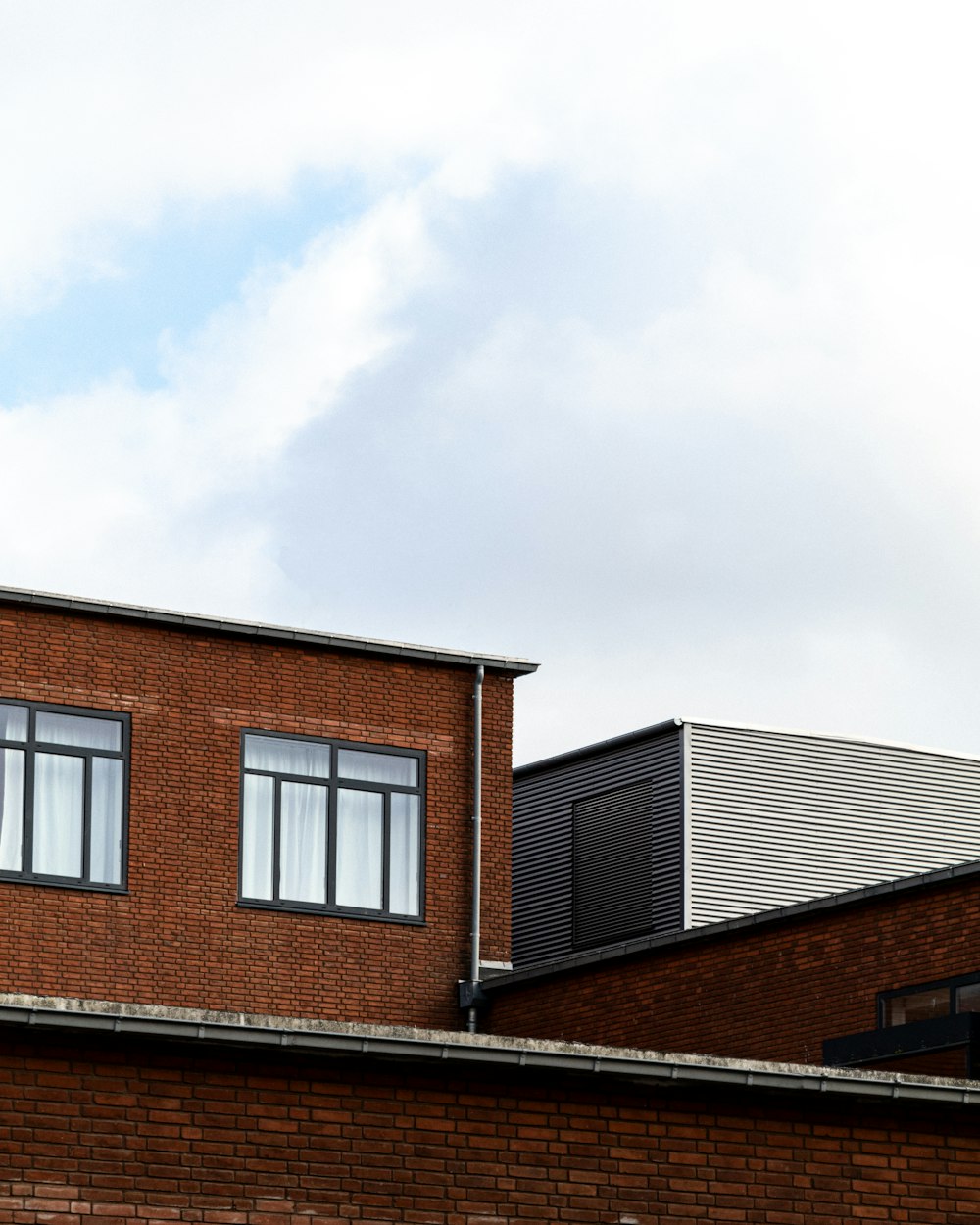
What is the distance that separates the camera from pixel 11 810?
86.2 feet

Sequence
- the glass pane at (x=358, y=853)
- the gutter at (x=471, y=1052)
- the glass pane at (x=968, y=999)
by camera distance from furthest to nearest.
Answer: the glass pane at (x=358, y=853) < the glass pane at (x=968, y=999) < the gutter at (x=471, y=1052)

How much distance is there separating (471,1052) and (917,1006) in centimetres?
1028

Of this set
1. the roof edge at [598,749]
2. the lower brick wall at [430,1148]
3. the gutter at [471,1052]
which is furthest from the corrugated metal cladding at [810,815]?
the gutter at [471,1052]

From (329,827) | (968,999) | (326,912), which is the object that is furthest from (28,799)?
(968,999)

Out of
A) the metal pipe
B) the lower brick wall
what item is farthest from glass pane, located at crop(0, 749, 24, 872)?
the lower brick wall

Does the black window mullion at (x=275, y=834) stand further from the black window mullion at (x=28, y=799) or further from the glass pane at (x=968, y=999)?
the glass pane at (x=968, y=999)

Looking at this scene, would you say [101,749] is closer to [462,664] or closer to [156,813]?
[156,813]

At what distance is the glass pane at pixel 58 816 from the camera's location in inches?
1038

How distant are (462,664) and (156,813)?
15.4 ft

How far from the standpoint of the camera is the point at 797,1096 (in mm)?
14852

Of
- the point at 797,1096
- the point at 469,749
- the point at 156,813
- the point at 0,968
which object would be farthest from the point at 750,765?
the point at 797,1096

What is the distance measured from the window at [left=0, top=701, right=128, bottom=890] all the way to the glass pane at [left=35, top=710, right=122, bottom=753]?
0.5 inches

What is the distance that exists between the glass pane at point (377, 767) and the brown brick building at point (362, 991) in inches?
1.3

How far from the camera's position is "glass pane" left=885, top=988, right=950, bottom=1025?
22781mm
